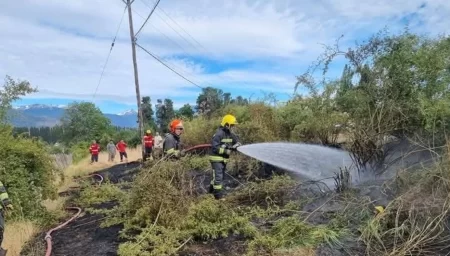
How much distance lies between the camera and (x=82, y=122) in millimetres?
68938

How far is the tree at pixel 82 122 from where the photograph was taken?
67.2 m

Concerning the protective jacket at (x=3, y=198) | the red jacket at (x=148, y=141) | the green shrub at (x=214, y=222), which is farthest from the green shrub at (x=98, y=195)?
the red jacket at (x=148, y=141)

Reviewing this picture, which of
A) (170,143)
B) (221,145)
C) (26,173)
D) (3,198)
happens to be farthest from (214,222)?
(26,173)

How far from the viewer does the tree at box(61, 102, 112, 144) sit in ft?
221

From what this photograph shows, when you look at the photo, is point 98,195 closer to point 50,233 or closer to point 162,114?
point 50,233

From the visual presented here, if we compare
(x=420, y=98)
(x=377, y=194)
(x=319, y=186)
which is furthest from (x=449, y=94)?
(x=319, y=186)

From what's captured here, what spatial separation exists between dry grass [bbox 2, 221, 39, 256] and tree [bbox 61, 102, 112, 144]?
59.6 metres

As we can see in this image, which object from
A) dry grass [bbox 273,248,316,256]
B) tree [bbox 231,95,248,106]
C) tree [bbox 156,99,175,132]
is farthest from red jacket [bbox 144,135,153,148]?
tree [bbox 156,99,175,132]

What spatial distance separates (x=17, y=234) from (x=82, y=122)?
2545 inches

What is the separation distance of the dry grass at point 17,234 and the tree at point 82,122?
195 ft

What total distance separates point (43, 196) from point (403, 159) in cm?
687

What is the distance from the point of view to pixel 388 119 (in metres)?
8.15

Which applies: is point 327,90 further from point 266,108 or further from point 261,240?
point 261,240

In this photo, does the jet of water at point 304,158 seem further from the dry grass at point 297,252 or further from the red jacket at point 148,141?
the red jacket at point 148,141
